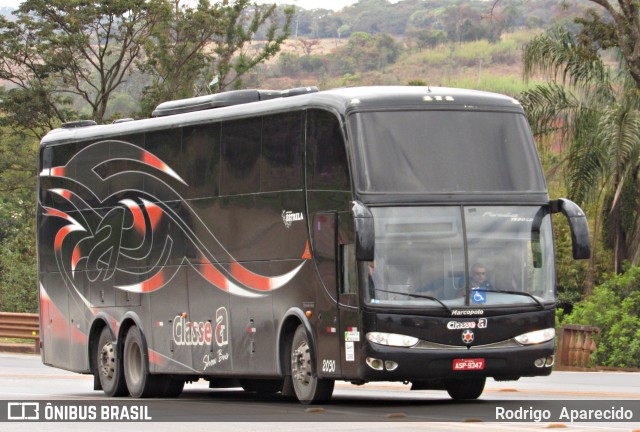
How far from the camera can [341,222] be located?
16828 millimetres

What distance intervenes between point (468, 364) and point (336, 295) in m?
1.72

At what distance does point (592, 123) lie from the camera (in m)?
36.8

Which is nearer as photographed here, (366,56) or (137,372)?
(137,372)

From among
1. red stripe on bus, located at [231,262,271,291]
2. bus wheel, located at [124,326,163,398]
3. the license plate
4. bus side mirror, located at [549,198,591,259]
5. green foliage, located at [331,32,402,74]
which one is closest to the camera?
the license plate

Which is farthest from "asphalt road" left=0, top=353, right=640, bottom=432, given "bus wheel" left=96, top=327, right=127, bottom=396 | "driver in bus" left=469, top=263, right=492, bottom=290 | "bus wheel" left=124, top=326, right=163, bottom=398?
"driver in bus" left=469, top=263, right=492, bottom=290

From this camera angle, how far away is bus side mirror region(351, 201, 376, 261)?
1598 centimetres

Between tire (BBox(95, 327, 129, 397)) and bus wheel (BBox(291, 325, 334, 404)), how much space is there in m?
4.95

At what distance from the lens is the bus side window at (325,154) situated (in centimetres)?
1695

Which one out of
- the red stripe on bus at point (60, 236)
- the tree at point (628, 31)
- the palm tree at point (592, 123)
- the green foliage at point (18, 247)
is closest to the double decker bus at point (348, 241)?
the red stripe on bus at point (60, 236)

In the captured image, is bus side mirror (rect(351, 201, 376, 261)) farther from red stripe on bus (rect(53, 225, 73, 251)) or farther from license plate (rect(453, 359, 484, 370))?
red stripe on bus (rect(53, 225, 73, 251))

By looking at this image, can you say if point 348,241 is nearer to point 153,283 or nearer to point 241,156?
point 241,156

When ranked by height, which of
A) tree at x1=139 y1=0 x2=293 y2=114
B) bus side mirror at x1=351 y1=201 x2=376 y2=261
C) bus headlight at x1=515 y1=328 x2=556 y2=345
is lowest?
bus headlight at x1=515 y1=328 x2=556 y2=345

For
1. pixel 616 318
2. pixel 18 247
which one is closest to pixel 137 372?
pixel 616 318

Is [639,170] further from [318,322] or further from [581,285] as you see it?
[318,322]
